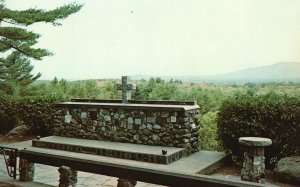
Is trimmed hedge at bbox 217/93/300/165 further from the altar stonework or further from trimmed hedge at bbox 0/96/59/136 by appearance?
trimmed hedge at bbox 0/96/59/136

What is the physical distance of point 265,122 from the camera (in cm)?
804

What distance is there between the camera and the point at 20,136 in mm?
12883

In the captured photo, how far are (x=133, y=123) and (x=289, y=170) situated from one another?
13.7 ft

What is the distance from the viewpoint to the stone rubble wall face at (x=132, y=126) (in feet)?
29.7

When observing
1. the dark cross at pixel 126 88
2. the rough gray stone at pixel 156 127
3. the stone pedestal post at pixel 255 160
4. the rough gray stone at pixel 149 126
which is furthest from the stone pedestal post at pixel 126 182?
the dark cross at pixel 126 88

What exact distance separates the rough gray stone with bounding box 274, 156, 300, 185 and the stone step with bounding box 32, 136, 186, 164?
230cm

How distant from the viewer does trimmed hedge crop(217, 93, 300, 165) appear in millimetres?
7797

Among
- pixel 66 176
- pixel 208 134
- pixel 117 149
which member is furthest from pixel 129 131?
pixel 66 176

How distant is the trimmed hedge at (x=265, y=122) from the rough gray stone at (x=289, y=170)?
52cm

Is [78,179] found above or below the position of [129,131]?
below

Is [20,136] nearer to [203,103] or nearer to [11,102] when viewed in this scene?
[11,102]

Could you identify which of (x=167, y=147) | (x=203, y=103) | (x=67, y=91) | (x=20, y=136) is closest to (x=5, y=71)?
(x=67, y=91)

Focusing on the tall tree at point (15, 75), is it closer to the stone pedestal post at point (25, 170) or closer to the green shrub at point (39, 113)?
the green shrub at point (39, 113)

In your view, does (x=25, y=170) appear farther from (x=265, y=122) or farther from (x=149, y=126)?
(x=265, y=122)
